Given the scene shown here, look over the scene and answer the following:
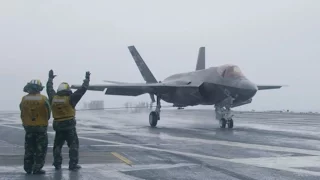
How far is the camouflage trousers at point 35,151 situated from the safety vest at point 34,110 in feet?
0.86

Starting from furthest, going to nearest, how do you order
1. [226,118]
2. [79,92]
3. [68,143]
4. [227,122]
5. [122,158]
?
[227,122] < [226,118] < [122,158] < [68,143] < [79,92]

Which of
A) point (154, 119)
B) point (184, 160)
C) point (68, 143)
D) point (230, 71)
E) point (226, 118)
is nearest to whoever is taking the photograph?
point (68, 143)

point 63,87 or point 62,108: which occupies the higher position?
point 63,87

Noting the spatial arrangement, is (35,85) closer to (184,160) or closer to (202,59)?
(184,160)

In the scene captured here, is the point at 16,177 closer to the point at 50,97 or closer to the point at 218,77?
the point at 50,97

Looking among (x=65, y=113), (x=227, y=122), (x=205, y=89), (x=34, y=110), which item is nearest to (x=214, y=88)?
(x=205, y=89)

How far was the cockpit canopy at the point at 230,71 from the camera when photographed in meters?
22.4

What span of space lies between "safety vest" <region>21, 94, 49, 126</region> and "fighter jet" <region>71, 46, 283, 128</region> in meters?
12.8

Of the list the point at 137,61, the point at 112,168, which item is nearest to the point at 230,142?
the point at 112,168

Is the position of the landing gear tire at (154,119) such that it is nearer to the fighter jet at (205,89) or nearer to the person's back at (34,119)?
the fighter jet at (205,89)

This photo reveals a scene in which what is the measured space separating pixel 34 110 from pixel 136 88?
54.2 ft

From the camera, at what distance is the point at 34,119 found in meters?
9.59

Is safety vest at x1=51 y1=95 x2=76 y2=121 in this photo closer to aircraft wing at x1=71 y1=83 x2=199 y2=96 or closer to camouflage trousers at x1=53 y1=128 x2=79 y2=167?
camouflage trousers at x1=53 y1=128 x2=79 y2=167

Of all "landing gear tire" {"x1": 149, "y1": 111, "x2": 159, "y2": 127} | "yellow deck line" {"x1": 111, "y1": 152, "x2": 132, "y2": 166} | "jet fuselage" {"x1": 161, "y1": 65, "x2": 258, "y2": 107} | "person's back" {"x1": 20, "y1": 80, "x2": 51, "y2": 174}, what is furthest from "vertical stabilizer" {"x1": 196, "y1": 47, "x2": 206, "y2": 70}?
"person's back" {"x1": 20, "y1": 80, "x2": 51, "y2": 174}
